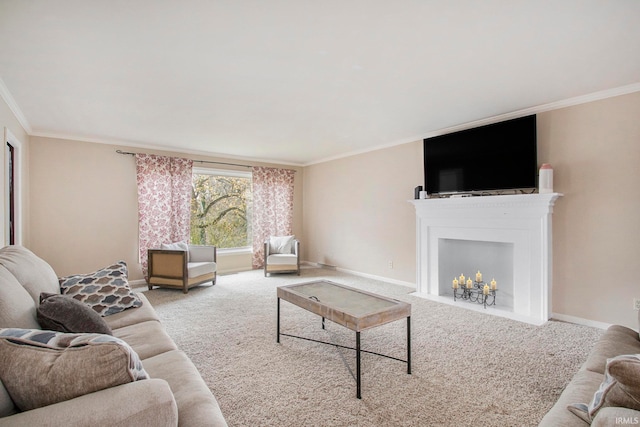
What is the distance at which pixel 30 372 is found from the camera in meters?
0.91

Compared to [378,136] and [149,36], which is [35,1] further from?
[378,136]

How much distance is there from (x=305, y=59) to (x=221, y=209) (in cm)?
452

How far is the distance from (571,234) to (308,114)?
328cm

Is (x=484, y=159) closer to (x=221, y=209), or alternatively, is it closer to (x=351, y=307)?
(x=351, y=307)

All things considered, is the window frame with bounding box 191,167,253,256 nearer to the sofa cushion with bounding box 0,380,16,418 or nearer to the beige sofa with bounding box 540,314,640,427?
the sofa cushion with bounding box 0,380,16,418

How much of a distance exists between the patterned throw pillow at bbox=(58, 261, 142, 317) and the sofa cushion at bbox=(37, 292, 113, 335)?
0.72 m

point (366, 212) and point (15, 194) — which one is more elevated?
point (15, 194)

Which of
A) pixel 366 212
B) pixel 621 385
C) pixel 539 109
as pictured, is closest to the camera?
pixel 621 385

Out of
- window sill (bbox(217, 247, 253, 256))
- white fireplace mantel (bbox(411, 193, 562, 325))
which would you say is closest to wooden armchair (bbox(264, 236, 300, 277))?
window sill (bbox(217, 247, 253, 256))

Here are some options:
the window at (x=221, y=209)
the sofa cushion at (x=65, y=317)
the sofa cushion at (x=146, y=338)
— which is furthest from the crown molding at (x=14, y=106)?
the sofa cushion at (x=146, y=338)

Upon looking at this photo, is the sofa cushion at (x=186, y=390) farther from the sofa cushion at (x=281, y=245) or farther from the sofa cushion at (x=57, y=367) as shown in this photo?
the sofa cushion at (x=281, y=245)

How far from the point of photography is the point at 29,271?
1812 millimetres

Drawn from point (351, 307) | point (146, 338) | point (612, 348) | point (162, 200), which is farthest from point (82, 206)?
point (612, 348)

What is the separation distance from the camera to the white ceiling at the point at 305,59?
184 centimetres
